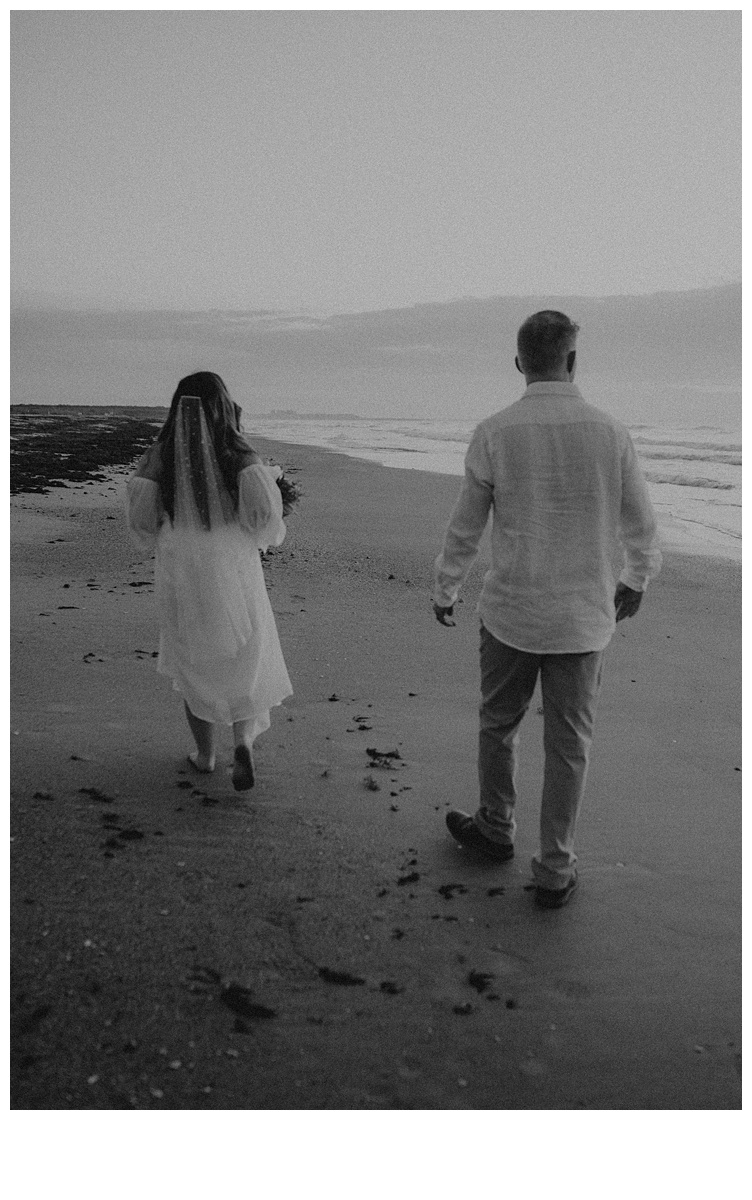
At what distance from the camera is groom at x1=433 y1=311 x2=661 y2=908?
2.77m

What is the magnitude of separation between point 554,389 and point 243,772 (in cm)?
188

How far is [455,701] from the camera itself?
482 centimetres

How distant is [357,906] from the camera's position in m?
2.88

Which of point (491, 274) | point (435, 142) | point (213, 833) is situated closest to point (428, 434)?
point (491, 274)

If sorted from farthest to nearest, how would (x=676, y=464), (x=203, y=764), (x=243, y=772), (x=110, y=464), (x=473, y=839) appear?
(x=676, y=464) < (x=110, y=464) < (x=203, y=764) < (x=243, y=772) < (x=473, y=839)

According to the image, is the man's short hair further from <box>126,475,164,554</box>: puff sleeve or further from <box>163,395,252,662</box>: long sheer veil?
<box>126,475,164,554</box>: puff sleeve

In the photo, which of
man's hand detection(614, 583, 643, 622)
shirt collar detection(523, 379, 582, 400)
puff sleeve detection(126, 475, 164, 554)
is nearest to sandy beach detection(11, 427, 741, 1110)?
man's hand detection(614, 583, 643, 622)

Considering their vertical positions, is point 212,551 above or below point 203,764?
above

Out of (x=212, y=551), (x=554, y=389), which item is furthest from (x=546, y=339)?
(x=212, y=551)

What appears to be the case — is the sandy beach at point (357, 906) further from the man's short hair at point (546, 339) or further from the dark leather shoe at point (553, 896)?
the man's short hair at point (546, 339)

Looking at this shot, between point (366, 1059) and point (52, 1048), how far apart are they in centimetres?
77

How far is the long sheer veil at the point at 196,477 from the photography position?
340 centimetres

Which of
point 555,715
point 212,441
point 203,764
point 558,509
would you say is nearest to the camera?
point 558,509

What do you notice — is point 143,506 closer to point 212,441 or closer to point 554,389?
point 212,441
